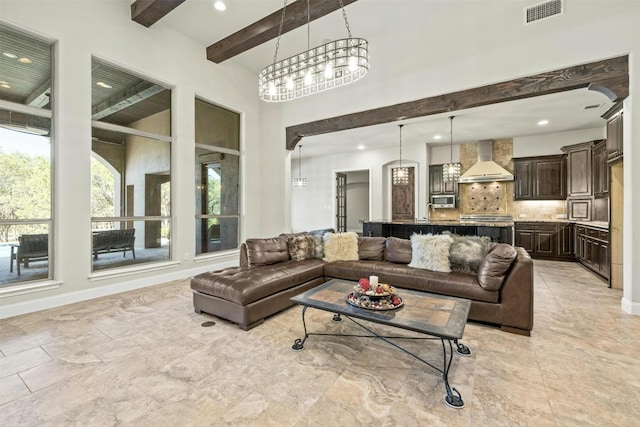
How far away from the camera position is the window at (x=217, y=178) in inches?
219

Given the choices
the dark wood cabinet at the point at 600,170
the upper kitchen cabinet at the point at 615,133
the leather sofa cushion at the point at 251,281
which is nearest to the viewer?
the leather sofa cushion at the point at 251,281

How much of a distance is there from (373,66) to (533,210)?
5933mm

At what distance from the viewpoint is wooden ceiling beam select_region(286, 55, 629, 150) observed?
Result: 348 centimetres

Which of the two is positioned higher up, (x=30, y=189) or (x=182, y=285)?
(x=30, y=189)

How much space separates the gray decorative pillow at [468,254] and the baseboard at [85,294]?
4.42 m

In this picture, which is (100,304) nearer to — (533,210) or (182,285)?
(182,285)

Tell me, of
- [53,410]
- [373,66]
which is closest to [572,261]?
[373,66]

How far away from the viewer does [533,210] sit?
7.64 metres

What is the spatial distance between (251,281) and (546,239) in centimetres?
714

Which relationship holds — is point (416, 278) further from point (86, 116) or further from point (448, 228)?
point (86, 116)

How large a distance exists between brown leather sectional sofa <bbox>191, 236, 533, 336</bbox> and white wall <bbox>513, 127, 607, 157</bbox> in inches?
225

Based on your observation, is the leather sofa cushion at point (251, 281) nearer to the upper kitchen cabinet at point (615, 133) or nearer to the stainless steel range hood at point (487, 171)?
the upper kitchen cabinet at point (615, 133)

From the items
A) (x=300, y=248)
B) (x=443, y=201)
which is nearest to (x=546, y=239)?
(x=443, y=201)

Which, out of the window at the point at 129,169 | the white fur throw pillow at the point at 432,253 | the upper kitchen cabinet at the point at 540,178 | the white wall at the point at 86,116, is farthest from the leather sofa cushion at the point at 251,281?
the upper kitchen cabinet at the point at 540,178
